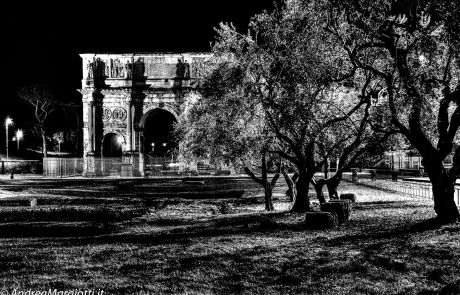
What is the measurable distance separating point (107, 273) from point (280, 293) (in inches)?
101

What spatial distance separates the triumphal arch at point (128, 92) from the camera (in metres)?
50.7

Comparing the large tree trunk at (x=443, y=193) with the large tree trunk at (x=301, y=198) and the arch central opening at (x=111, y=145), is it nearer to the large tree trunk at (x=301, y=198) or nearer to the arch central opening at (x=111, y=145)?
the large tree trunk at (x=301, y=198)

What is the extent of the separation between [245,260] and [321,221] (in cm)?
420

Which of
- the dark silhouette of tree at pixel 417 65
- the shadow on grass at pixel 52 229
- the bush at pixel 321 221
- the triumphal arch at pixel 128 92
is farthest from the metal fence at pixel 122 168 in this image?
the dark silhouette of tree at pixel 417 65

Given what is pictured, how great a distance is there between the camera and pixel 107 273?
7090 millimetres

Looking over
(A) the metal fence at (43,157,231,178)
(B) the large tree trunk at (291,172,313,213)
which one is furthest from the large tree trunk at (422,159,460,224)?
(A) the metal fence at (43,157,231,178)

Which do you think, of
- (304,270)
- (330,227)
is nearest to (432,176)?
(330,227)

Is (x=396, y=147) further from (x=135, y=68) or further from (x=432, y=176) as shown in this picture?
(x=135, y=68)

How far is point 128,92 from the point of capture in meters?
51.1

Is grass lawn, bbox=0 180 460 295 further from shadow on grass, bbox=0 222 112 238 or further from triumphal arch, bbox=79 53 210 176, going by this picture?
triumphal arch, bbox=79 53 210 176

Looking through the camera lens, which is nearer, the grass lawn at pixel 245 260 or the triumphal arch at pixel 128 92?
the grass lawn at pixel 245 260

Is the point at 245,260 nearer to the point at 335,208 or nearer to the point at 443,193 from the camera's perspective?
the point at 335,208

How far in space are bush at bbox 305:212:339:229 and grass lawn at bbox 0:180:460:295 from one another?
0.27 m

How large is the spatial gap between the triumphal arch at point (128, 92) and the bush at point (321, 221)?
1558 inches
